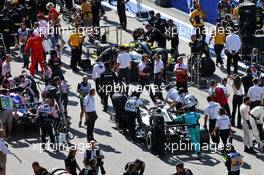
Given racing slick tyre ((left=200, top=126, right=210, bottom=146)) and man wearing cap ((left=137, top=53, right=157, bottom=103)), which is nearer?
racing slick tyre ((left=200, top=126, right=210, bottom=146))

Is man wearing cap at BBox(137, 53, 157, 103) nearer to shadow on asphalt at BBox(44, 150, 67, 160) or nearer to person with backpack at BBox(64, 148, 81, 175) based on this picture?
shadow on asphalt at BBox(44, 150, 67, 160)

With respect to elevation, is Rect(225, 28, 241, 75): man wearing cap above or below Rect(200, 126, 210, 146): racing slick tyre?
above

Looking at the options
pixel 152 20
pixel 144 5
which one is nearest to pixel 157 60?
pixel 152 20

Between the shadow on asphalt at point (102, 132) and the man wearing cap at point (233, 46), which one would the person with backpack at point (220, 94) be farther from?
the man wearing cap at point (233, 46)

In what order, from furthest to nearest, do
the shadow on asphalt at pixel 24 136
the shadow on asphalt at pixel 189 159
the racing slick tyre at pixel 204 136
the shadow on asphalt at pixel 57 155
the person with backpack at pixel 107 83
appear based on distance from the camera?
the person with backpack at pixel 107 83
the shadow on asphalt at pixel 24 136
the racing slick tyre at pixel 204 136
the shadow on asphalt at pixel 57 155
the shadow on asphalt at pixel 189 159

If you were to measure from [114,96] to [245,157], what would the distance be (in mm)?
4179

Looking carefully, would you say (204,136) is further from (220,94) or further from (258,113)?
(220,94)

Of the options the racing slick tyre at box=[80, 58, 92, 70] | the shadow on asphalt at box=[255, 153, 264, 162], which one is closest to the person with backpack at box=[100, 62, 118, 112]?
the racing slick tyre at box=[80, 58, 92, 70]

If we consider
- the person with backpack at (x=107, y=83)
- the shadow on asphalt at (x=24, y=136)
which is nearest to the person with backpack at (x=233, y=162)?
the shadow on asphalt at (x=24, y=136)

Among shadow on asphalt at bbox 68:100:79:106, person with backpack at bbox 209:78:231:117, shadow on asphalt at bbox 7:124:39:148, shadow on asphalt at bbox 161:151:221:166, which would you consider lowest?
shadow on asphalt at bbox 161:151:221:166

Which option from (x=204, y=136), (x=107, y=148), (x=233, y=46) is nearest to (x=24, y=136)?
(x=107, y=148)

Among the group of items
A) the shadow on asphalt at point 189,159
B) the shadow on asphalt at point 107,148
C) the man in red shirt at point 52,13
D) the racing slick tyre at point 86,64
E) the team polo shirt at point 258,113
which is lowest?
the shadow on asphalt at point 189,159

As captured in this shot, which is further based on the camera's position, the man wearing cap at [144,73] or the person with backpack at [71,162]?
the man wearing cap at [144,73]

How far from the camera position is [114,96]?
1026 inches
